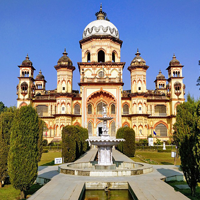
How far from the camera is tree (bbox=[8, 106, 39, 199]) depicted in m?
8.61

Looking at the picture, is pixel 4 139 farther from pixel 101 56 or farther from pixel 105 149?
pixel 101 56

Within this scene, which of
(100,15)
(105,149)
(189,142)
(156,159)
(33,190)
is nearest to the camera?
(189,142)

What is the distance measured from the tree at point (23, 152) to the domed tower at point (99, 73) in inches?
1137

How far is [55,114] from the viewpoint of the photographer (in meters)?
37.8

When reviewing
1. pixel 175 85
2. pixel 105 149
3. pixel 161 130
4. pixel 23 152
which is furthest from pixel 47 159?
pixel 175 85

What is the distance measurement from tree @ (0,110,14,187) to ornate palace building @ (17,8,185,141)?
25507 mm

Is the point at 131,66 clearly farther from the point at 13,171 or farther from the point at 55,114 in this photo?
the point at 13,171

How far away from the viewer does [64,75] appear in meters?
39.5

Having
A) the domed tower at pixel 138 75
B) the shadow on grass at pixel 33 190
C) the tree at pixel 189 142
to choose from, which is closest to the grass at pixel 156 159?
the tree at pixel 189 142

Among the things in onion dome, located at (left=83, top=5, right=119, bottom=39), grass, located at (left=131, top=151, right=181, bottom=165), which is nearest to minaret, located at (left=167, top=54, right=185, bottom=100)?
onion dome, located at (left=83, top=5, right=119, bottom=39)

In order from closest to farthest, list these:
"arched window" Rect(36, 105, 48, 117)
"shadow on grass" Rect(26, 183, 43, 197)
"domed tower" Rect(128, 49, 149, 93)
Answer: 1. "shadow on grass" Rect(26, 183, 43, 197)
2. "domed tower" Rect(128, 49, 149, 93)
3. "arched window" Rect(36, 105, 48, 117)

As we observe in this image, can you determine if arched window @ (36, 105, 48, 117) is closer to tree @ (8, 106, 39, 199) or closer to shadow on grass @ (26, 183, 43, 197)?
shadow on grass @ (26, 183, 43, 197)

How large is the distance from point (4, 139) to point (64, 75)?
94.0 ft

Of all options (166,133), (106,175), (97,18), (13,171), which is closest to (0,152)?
(13,171)
